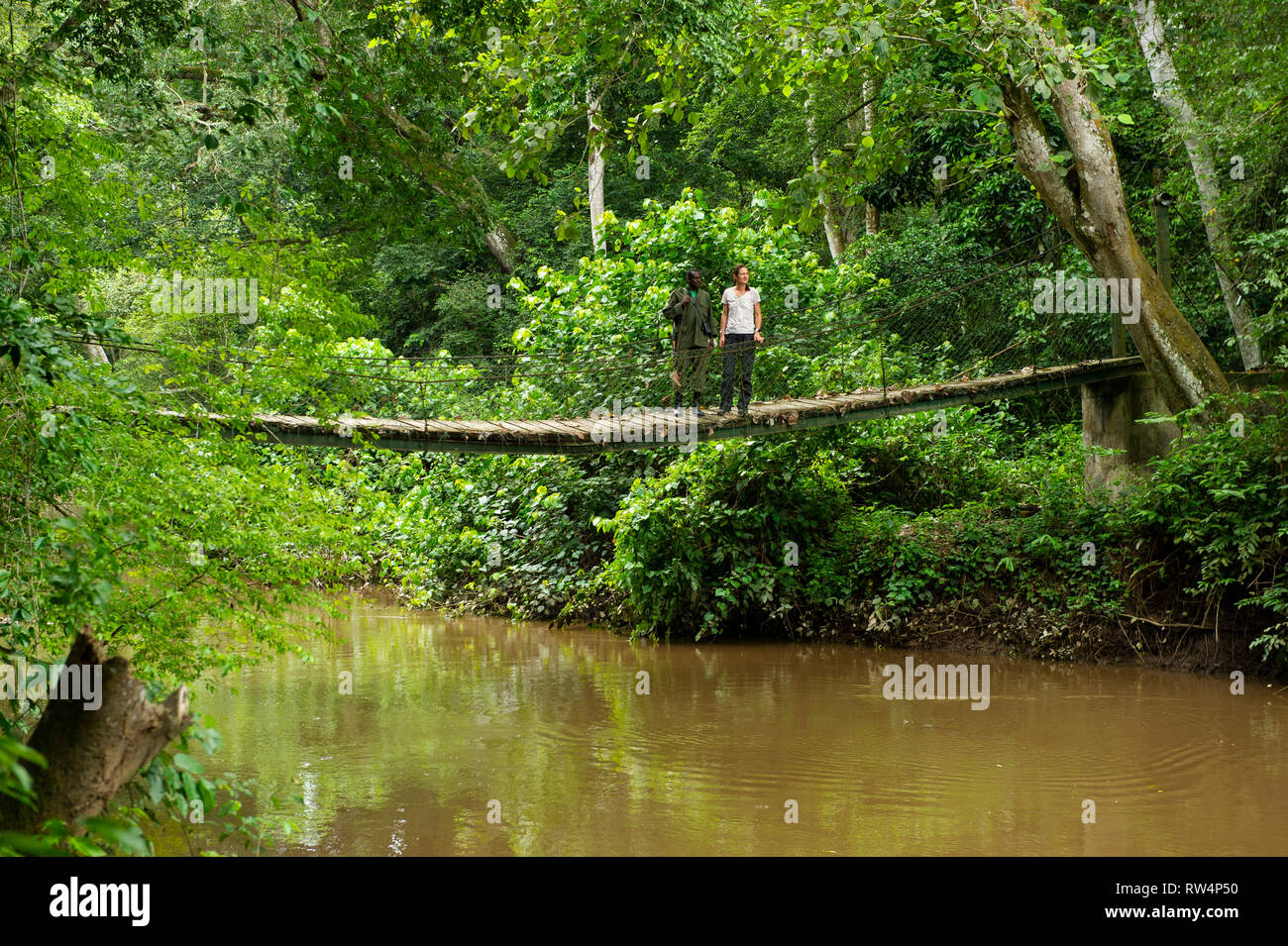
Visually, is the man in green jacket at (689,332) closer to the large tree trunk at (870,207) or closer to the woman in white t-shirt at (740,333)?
the woman in white t-shirt at (740,333)

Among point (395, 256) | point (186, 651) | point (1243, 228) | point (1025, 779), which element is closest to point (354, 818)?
point (186, 651)

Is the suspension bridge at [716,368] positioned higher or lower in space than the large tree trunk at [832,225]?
→ lower

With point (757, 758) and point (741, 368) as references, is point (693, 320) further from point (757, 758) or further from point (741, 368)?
point (757, 758)

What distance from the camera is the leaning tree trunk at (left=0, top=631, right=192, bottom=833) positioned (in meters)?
1.75

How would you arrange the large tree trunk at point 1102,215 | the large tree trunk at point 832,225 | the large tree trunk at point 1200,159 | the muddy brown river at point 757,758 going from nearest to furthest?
the muddy brown river at point 757,758, the large tree trunk at point 1102,215, the large tree trunk at point 1200,159, the large tree trunk at point 832,225

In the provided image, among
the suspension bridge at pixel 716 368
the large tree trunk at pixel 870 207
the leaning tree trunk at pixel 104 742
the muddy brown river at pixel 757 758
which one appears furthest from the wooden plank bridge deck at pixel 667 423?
the large tree trunk at pixel 870 207

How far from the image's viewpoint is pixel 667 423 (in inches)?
264

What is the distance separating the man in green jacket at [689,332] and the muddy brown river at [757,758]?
2.00 metres

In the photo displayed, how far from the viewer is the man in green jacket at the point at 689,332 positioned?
7.32 meters

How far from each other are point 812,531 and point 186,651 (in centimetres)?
523

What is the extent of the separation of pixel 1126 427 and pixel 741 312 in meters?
3.06

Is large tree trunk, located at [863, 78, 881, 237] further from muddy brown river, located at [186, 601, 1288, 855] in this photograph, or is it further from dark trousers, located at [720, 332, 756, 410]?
muddy brown river, located at [186, 601, 1288, 855]

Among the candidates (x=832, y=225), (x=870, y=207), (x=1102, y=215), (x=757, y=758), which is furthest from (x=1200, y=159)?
(x=832, y=225)

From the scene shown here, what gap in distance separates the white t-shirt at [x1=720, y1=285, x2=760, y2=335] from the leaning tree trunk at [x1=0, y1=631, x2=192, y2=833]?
5534mm
